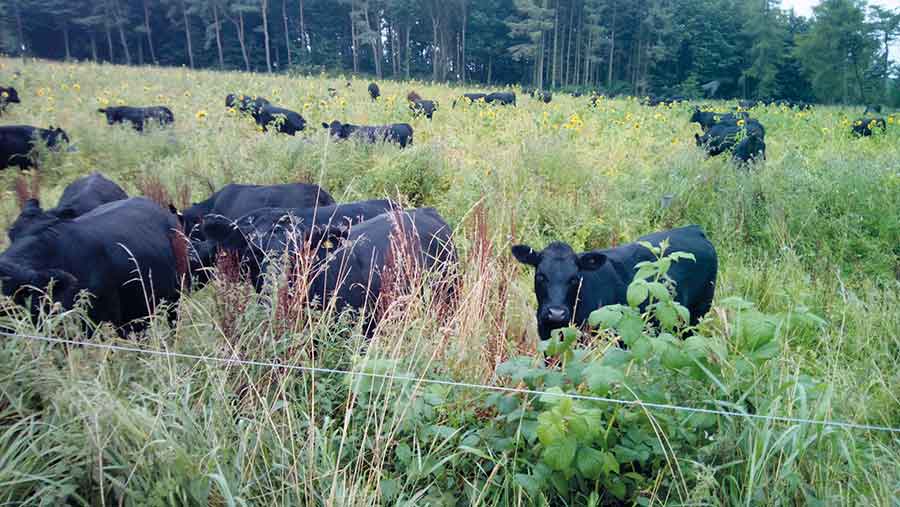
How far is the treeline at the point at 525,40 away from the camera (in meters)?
47.5

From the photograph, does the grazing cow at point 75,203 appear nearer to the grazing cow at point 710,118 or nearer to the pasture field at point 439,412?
the pasture field at point 439,412

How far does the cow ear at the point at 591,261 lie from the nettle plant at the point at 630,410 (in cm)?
160

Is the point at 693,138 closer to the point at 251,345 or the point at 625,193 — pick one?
the point at 625,193

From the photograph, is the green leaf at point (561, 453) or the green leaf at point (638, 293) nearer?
the green leaf at point (561, 453)

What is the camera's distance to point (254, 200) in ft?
22.8

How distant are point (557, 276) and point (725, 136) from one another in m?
9.26

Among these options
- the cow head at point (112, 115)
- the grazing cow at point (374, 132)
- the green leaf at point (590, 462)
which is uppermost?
the cow head at point (112, 115)

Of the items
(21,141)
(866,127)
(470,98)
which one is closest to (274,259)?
(21,141)

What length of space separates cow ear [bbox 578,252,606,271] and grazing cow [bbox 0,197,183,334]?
113 inches

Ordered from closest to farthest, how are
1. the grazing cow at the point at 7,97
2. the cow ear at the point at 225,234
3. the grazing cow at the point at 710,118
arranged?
the cow ear at the point at 225,234 < the grazing cow at the point at 7,97 < the grazing cow at the point at 710,118

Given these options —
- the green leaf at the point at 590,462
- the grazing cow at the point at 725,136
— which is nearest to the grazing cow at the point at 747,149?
the grazing cow at the point at 725,136

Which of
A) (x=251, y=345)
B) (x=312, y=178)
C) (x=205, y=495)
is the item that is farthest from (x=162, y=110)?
(x=205, y=495)

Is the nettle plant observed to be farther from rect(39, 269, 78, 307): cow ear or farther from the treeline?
the treeline

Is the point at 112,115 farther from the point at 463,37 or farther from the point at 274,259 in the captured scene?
the point at 463,37
